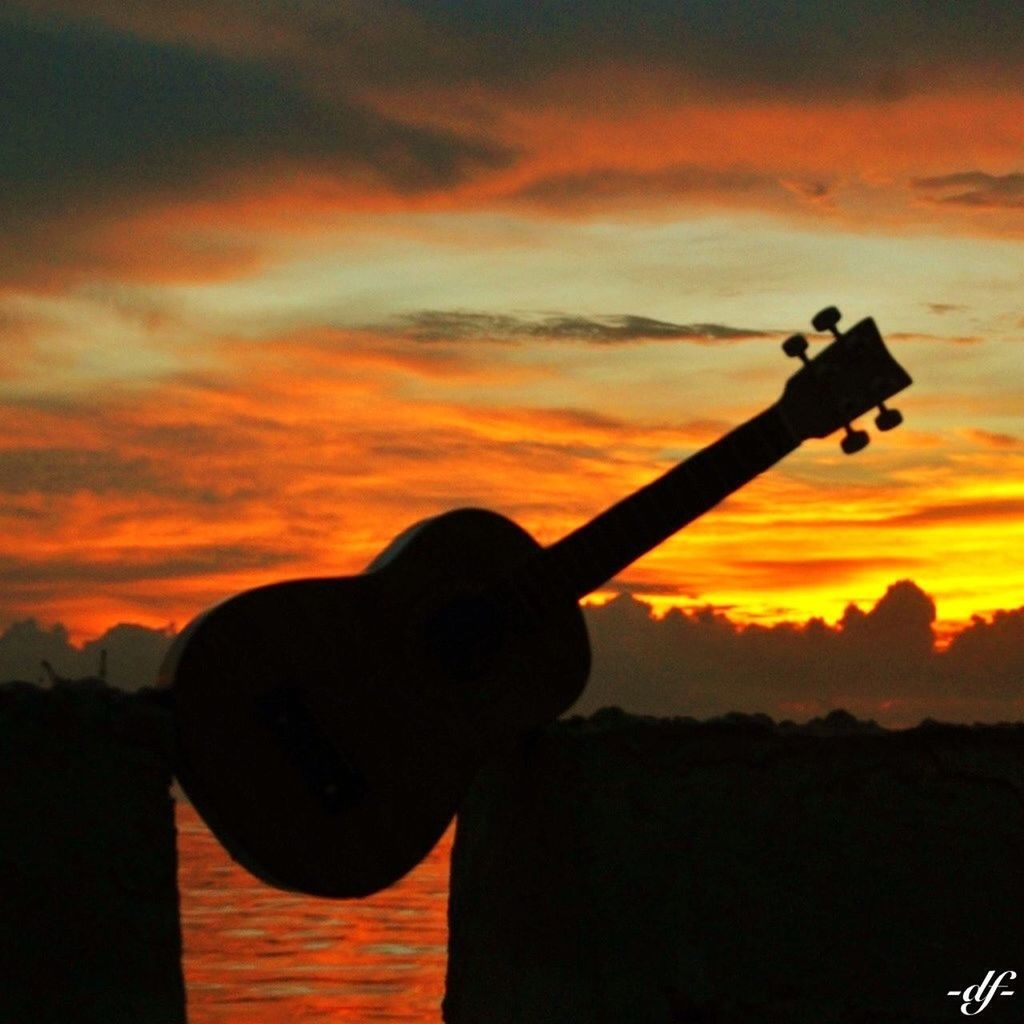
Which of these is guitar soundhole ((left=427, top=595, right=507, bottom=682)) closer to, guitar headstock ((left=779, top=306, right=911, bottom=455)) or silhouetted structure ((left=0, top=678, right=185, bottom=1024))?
silhouetted structure ((left=0, top=678, right=185, bottom=1024))

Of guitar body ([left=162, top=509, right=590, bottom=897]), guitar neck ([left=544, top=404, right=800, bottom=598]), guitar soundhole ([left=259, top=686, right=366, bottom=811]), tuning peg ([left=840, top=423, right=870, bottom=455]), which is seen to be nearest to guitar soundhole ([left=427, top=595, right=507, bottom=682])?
guitar body ([left=162, top=509, right=590, bottom=897])

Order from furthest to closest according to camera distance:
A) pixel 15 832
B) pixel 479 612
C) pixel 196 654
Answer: pixel 479 612 < pixel 196 654 < pixel 15 832

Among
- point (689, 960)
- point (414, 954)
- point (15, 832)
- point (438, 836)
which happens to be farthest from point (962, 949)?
point (414, 954)

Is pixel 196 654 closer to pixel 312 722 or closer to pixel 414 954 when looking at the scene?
pixel 312 722

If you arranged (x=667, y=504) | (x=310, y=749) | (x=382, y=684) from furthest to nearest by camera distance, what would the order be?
1. (x=667, y=504)
2. (x=382, y=684)
3. (x=310, y=749)

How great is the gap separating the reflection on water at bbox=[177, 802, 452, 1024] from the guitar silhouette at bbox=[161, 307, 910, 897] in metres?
0.73

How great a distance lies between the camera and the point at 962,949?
4.15m

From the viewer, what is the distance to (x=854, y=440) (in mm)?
4750

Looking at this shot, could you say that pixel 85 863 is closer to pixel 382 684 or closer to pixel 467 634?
pixel 382 684

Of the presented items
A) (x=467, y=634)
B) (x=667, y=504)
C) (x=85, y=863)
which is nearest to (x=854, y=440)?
(x=667, y=504)

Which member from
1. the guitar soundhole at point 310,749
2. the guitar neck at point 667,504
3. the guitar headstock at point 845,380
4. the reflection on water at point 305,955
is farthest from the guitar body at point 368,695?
the guitar headstock at point 845,380

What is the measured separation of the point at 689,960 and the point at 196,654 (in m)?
1.37

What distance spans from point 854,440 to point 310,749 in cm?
178

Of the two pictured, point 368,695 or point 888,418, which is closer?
point 368,695
